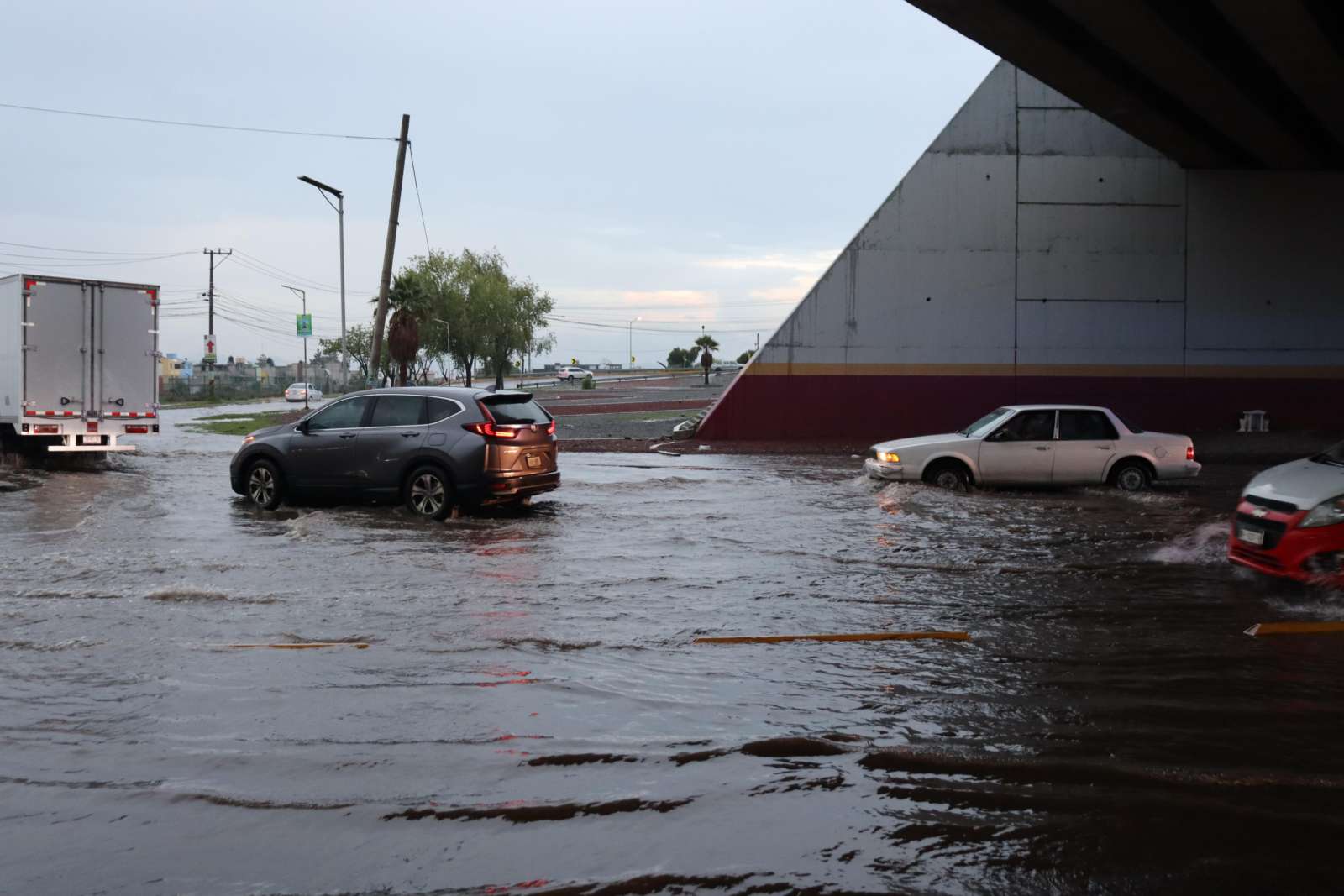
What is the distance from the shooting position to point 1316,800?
470 centimetres

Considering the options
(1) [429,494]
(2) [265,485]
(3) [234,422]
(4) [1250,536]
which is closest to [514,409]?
(1) [429,494]

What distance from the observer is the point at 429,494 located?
14250 mm

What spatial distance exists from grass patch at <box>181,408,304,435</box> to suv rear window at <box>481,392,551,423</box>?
62.9ft

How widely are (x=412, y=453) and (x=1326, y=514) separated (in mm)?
9895

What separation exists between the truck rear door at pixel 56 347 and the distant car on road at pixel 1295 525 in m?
19.2

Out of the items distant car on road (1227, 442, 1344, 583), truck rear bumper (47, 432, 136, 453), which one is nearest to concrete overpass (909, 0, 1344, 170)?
distant car on road (1227, 442, 1344, 583)

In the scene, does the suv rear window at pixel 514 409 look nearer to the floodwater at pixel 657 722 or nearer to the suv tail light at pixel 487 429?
the suv tail light at pixel 487 429

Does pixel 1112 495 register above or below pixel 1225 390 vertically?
below

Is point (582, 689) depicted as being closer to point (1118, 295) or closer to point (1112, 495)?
point (1112, 495)

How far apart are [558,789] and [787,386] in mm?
23778

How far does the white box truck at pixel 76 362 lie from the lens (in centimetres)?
2030

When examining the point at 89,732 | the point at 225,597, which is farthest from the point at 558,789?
the point at 225,597

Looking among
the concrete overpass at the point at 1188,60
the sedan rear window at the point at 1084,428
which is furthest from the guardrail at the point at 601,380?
the sedan rear window at the point at 1084,428

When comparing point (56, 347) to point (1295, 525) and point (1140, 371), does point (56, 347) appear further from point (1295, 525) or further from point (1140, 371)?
point (1140, 371)
